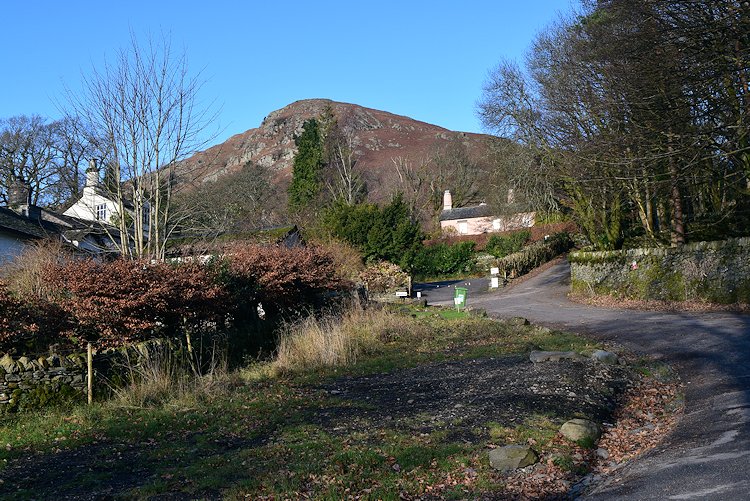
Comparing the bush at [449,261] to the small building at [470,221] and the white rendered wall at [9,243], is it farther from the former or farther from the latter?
the white rendered wall at [9,243]

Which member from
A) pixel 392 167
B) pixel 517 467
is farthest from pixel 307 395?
pixel 392 167

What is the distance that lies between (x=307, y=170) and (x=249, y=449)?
6272 cm

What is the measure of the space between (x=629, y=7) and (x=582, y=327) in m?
8.69

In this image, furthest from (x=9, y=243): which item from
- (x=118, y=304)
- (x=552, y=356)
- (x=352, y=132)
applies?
(x=352, y=132)

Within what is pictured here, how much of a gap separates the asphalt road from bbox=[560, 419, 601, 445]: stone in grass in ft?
2.60

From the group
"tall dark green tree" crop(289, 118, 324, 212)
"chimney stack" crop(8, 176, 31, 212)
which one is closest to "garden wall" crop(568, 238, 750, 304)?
"chimney stack" crop(8, 176, 31, 212)

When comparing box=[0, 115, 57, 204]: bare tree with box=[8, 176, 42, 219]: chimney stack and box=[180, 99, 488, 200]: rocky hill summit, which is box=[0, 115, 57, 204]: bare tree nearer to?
box=[8, 176, 42, 219]: chimney stack

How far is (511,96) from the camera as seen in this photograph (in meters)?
36.8

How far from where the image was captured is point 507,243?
52500 millimetres

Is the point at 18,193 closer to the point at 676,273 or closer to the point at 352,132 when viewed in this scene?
the point at 676,273

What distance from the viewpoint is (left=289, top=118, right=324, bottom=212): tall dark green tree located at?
68.1 m

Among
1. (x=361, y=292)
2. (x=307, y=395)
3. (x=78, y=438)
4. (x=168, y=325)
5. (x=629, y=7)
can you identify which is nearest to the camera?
(x=78, y=438)

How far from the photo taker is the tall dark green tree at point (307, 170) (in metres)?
68.1

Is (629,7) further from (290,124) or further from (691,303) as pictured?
(290,124)
